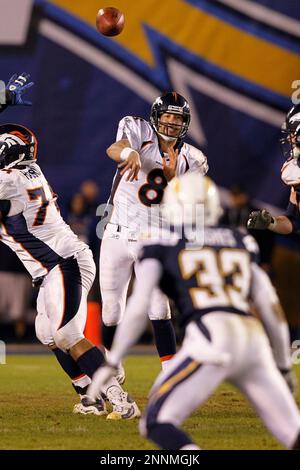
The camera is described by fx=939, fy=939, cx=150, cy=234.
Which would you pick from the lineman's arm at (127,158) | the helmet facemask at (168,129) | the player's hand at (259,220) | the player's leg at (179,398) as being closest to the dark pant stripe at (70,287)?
the lineman's arm at (127,158)

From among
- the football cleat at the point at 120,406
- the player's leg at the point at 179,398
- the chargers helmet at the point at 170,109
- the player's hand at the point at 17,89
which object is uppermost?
the chargers helmet at the point at 170,109

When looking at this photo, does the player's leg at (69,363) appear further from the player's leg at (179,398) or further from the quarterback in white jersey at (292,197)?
the player's leg at (179,398)

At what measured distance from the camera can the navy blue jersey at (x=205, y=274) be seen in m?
3.95

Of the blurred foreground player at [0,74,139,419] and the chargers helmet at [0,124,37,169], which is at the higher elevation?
the chargers helmet at [0,124,37,169]

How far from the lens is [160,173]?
6348 mm

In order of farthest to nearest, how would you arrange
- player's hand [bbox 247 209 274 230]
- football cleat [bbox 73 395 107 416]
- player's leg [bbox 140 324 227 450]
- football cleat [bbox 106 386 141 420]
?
Answer: player's hand [bbox 247 209 274 230]
football cleat [bbox 73 395 107 416]
football cleat [bbox 106 386 141 420]
player's leg [bbox 140 324 227 450]

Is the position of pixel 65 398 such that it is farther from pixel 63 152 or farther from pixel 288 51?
pixel 288 51

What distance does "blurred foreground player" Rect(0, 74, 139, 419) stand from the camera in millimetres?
5918

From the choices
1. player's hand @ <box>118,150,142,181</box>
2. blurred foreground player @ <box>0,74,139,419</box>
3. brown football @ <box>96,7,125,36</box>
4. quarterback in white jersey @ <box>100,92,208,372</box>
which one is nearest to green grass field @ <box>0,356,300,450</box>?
blurred foreground player @ <box>0,74,139,419</box>

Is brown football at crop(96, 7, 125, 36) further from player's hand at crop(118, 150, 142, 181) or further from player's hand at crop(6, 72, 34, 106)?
player's hand at crop(118, 150, 142, 181)

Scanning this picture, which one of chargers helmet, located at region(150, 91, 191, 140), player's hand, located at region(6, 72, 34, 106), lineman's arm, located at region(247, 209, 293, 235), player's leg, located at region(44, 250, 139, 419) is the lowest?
player's leg, located at region(44, 250, 139, 419)

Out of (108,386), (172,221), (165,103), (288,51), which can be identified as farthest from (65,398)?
(288,51)

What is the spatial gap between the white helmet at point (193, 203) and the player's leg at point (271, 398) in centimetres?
65

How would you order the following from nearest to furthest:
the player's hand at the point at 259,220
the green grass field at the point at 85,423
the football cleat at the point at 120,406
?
the green grass field at the point at 85,423, the football cleat at the point at 120,406, the player's hand at the point at 259,220
